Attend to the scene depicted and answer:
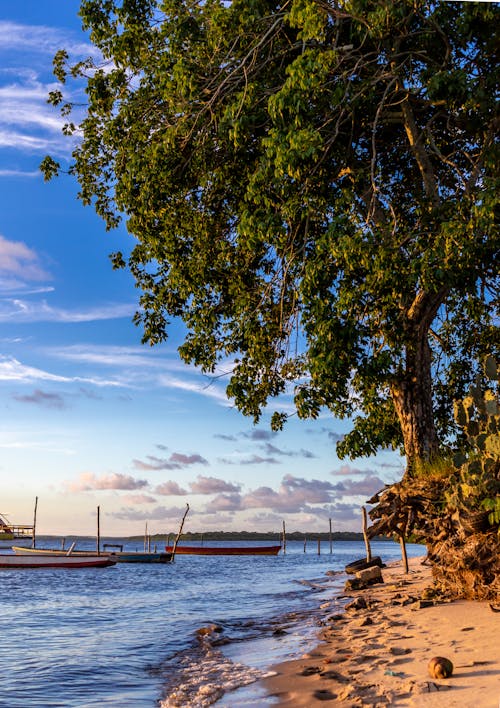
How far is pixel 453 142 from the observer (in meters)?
18.3

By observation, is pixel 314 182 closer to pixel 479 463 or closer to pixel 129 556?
pixel 479 463

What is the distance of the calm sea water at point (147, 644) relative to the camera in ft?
34.8

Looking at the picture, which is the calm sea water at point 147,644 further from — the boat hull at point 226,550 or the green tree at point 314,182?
the boat hull at point 226,550

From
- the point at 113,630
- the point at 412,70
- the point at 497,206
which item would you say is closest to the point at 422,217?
the point at 497,206

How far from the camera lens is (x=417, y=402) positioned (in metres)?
16.3

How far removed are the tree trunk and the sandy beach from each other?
401 centimetres

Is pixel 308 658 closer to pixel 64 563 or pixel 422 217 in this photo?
pixel 422 217

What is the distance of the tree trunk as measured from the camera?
53.3ft

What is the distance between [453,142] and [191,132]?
740 cm

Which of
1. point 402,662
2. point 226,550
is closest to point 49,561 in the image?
point 226,550

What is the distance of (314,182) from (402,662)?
35.4 feet

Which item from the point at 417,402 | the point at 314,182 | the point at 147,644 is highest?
the point at 314,182

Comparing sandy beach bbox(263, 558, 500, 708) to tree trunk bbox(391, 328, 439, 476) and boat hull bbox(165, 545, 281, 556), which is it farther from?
boat hull bbox(165, 545, 281, 556)

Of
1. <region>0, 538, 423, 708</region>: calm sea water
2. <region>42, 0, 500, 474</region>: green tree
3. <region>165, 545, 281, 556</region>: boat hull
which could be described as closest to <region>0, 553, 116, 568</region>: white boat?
<region>0, 538, 423, 708</region>: calm sea water
